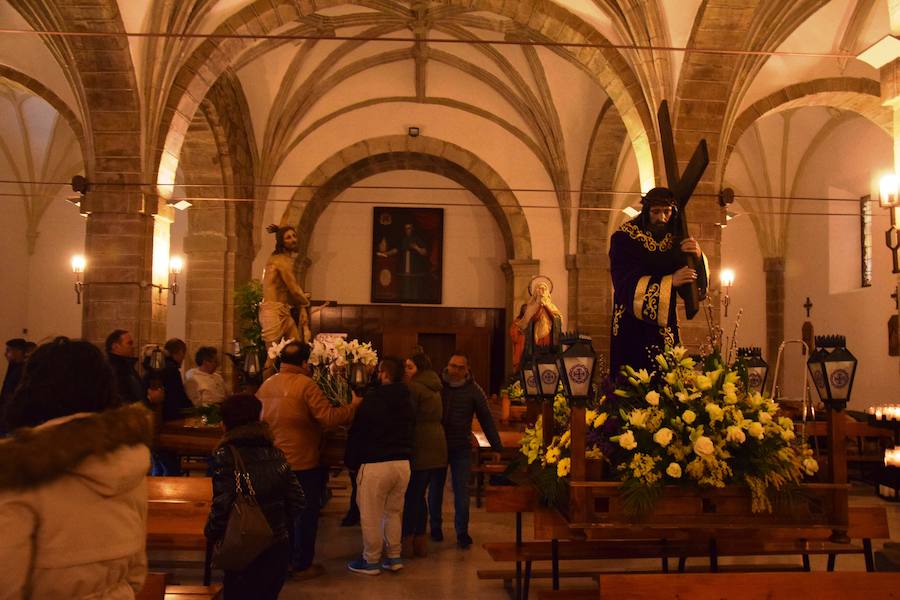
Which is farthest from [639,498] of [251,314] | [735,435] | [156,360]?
[251,314]

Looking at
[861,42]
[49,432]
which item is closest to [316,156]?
[861,42]

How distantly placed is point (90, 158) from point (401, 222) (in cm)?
1068

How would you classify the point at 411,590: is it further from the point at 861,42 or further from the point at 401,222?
the point at 401,222

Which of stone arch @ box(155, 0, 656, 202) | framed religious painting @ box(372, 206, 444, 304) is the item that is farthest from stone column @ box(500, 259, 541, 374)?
stone arch @ box(155, 0, 656, 202)

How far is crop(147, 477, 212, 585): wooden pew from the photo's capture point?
4660 mm

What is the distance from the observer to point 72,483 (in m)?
2.09

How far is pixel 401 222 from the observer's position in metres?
21.4

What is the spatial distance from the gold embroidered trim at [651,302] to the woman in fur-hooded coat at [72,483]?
11.1ft

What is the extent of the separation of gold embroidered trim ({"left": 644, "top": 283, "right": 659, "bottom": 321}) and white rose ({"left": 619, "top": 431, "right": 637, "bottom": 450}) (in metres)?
1.34

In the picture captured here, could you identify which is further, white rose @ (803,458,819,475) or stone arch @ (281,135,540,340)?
stone arch @ (281,135,540,340)

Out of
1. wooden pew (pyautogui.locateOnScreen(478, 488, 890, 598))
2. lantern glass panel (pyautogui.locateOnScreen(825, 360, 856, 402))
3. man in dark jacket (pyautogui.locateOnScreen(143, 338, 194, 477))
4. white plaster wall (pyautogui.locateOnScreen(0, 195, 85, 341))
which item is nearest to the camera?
lantern glass panel (pyautogui.locateOnScreen(825, 360, 856, 402))

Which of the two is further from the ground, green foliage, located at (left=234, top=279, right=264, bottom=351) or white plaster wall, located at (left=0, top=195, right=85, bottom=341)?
white plaster wall, located at (left=0, top=195, right=85, bottom=341)

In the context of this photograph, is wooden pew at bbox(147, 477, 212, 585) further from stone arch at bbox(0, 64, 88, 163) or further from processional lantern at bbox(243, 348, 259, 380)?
stone arch at bbox(0, 64, 88, 163)

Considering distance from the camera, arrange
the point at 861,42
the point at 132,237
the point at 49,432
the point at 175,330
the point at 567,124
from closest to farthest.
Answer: the point at 49,432, the point at 132,237, the point at 861,42, the point at 567,124, the point at 175,330
